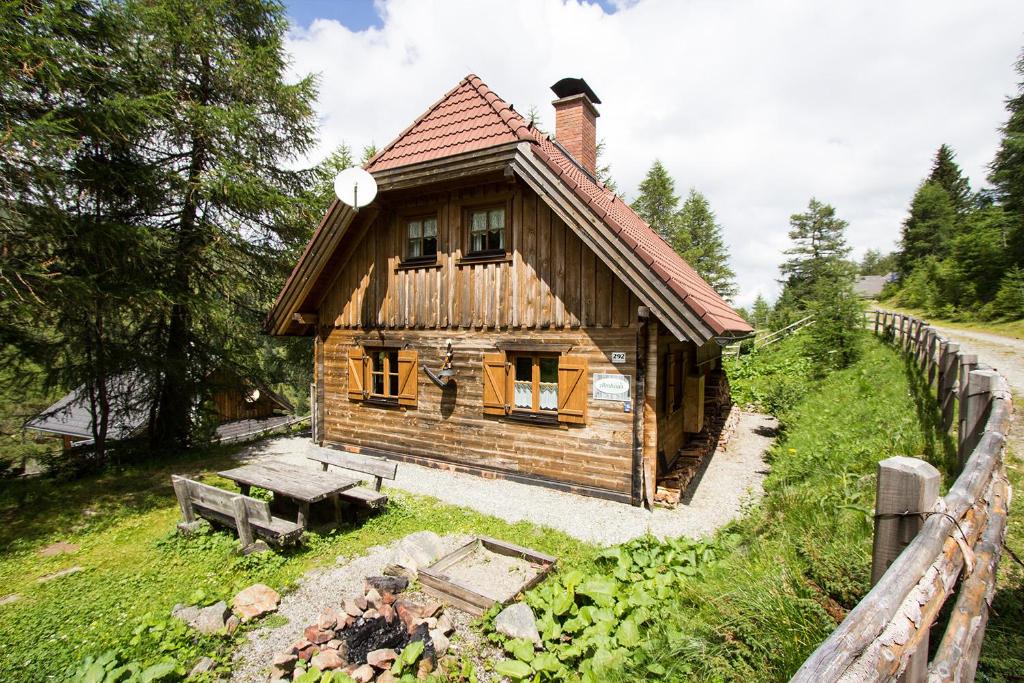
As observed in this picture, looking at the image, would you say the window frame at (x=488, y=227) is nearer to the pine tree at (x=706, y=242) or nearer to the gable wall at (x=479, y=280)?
the gable wall at (x=479, y=280)

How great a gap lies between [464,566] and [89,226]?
9165 mm

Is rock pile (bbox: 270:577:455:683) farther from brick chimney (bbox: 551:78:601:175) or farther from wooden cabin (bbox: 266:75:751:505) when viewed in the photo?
brick chimney (bbox: 551:78:601:175)

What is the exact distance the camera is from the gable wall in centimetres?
812

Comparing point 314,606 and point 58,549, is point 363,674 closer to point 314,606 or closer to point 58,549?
point 314,606

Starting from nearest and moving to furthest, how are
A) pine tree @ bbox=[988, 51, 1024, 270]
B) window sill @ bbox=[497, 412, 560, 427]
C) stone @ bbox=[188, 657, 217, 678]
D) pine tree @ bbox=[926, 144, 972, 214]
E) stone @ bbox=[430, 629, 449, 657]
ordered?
stone @ bbox=[188, 657, 217, 678]
stone @ bbox=[430, 629, 449, 657]
window sill @ bbox=[497, 412, 560, 427]
pine tree @ bbox=[988, 51, 1024, 270]
pine tree @ bbox=[926, 144, 972, 214]

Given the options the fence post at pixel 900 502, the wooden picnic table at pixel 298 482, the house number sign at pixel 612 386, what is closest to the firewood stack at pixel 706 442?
the house number sign at pixel 612 386

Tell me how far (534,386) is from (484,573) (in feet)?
12.5

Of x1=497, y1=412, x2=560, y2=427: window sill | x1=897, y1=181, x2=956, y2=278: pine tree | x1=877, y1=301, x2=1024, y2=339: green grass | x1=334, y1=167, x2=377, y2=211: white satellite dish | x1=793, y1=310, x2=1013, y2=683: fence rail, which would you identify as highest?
x1=897, y1=181, x2=956, y2=278: pine tree

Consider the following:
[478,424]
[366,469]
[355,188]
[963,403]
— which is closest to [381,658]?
[366,469]

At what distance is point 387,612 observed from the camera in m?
4.56

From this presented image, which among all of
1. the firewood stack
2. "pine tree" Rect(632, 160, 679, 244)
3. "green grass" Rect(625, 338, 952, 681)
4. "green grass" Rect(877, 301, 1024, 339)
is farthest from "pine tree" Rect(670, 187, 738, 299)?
"green grass" Rect(625, 338, 952, 681)

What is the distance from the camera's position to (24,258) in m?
8.18

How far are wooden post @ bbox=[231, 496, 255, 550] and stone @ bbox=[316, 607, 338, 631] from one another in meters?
2.12

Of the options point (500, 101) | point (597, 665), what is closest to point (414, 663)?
point (597, 665)
